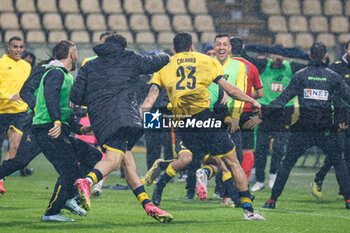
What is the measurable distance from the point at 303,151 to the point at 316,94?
27.2 inches

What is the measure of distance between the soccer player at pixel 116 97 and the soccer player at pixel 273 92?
472 cm

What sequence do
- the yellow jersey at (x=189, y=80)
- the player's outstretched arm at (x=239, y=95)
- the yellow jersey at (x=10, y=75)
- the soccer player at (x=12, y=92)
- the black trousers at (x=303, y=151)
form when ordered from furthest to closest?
the yellow jersey at (x=10, y=75) < the soccer player at (x=12, y=92) < the black trousers at (x=303, y=151) < the yellow jersey at (x=189, y=80) < the player's outstretched arm at (x=239, y=95)

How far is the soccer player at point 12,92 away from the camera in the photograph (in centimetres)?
997

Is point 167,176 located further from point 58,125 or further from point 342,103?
point 342,103

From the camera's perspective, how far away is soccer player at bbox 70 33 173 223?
604 centimetres

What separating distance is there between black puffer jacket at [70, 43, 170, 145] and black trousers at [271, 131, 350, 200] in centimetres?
236

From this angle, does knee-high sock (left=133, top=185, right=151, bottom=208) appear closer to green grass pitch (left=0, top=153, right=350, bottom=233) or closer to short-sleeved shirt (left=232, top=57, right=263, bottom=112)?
green grass pitch (left=0, top=153, right=350, bottom=233)

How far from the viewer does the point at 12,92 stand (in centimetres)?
1052

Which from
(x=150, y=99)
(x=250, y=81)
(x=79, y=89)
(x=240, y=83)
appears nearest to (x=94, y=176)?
(x=79, y=89)

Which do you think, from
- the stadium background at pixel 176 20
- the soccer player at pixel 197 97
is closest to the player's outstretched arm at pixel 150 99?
the soccer player at pixel 197 97

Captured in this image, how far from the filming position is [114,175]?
12.3 metres

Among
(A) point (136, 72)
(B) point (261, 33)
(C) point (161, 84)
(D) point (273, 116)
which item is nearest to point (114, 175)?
(D) point (273, 116)

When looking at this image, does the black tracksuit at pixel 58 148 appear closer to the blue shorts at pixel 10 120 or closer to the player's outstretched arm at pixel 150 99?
the player's outstretched arm at pixel 150 99

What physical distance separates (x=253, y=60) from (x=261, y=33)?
27.9 ft
